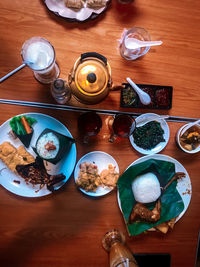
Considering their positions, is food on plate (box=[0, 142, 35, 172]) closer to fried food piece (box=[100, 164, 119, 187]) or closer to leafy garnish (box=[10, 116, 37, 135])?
leafy garnish (box=[10, 116, 37, 135])

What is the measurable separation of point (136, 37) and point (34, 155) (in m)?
0.99

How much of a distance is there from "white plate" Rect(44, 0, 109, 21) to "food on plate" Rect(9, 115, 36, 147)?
0.67 metres

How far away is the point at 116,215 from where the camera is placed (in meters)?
1.36

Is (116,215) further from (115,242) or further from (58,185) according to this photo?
(58,185)

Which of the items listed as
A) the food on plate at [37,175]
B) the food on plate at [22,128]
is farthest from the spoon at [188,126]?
the food on plate at [22,128]

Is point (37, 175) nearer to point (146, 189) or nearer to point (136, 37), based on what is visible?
point (146, 189)

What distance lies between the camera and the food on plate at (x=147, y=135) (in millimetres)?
1345

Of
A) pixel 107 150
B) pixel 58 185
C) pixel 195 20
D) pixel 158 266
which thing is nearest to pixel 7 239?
pixel 58 185

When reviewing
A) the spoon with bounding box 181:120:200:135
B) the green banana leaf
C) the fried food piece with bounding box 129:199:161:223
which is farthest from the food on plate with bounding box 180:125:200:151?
the fried food piece with bounding box 129:199:161:223

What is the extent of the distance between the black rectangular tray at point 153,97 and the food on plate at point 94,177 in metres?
0.42

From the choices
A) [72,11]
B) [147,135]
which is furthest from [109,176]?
[72,11]

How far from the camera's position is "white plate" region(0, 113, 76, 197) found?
1.29 metres

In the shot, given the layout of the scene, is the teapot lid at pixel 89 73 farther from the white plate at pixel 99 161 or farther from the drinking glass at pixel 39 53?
the white plate at pixel 99 161

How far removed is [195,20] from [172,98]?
1.74ft
